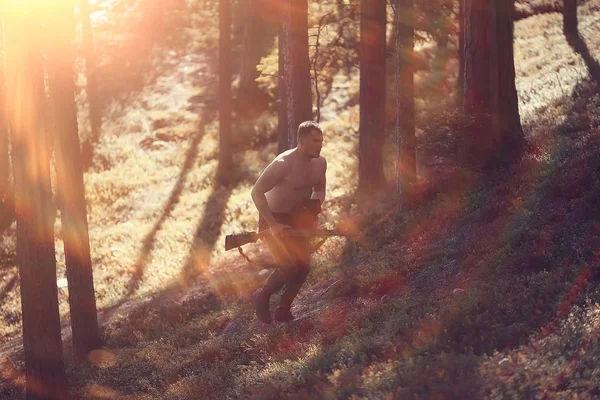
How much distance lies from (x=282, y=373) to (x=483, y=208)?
5.74 metres

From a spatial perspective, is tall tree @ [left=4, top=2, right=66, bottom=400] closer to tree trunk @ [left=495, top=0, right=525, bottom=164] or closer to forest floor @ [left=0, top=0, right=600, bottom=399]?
forest floor @ [left=0, top=0, right=600, bottom=399]

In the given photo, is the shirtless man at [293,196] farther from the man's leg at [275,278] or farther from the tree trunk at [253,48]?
the tree trunk at [253,48]

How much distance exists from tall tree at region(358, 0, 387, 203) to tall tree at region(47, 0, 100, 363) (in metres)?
7.00

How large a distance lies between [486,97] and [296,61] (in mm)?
3669

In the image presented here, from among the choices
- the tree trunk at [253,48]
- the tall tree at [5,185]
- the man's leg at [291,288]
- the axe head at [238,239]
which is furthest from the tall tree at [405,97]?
the tall tree at [5,185]

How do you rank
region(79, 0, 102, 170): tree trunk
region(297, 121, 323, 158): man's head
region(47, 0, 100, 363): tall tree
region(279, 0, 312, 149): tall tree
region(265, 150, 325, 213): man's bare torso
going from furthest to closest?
region(79, 0, 102, 170): tree trunk < region(279, 0, 312, 149): tall tree < region(47, 0, 100, 363): tall tree < region(265, 150, 325, 213): man's bare torso < region(297, 121, 323, 158): man's head

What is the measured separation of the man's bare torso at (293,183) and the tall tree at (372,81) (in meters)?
8.26

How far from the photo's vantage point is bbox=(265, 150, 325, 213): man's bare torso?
945 cm

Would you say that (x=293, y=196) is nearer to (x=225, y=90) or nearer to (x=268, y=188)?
(x=268, y=188)

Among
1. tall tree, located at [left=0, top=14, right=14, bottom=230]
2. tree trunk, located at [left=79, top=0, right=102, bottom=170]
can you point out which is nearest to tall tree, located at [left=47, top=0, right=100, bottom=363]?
tall tree, located at [left=0, top=14, right=14, bottom=230]

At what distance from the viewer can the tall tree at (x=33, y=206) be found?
374 inches

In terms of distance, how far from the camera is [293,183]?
946 cm

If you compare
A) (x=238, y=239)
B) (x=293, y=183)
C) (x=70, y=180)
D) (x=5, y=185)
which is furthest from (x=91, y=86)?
(x=293, y=183)

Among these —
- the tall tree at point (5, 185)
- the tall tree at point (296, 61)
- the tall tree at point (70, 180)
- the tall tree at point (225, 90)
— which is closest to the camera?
the tall tree at point (70, 180)
